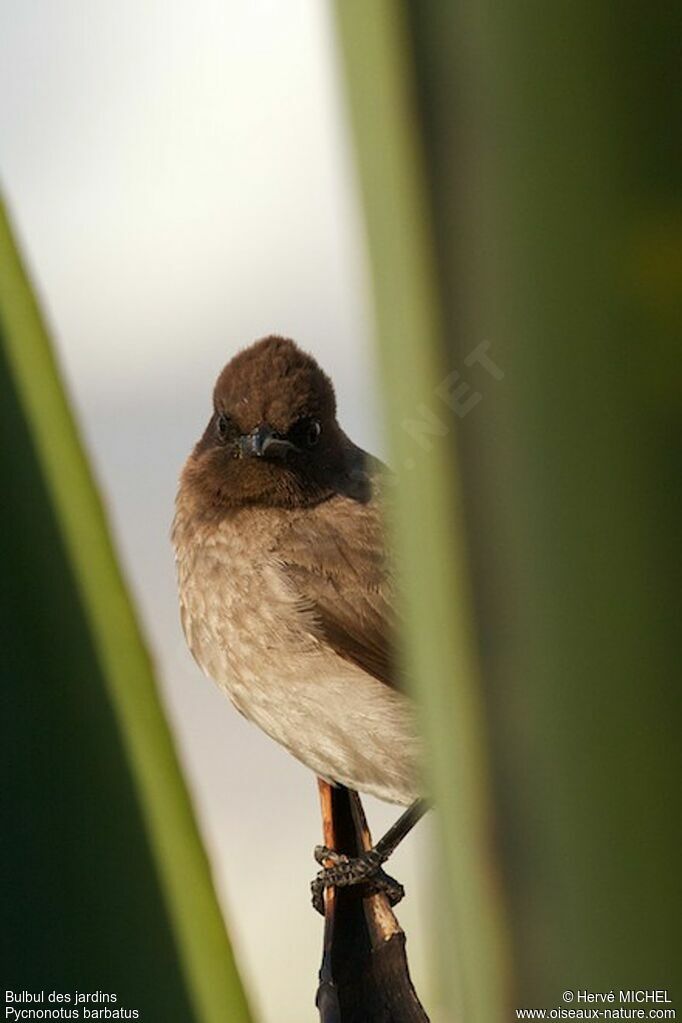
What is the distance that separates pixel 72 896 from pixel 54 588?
4.5 inches

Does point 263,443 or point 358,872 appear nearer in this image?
point 358,872

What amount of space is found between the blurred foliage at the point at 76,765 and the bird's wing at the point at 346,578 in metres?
1.89

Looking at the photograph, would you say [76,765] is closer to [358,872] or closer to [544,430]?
[544,430]

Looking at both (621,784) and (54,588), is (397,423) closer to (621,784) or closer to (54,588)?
(621,784)

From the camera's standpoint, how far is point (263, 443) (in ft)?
7.52

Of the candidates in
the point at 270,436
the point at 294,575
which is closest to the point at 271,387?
the point at 270,436

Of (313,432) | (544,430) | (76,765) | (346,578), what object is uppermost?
(544,430)

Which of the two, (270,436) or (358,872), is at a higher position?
(270,436)

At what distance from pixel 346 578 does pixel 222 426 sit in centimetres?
36

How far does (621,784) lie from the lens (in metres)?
0.31

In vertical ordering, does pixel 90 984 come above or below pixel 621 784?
below

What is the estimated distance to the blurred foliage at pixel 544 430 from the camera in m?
0.29

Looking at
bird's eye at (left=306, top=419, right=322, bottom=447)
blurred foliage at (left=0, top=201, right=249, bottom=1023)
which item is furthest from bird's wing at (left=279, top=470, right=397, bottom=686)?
blurred foliage at (left=0, top=201, right=249, bottom=1023)

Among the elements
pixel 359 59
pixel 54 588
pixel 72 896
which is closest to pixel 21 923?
pixel 72 896
